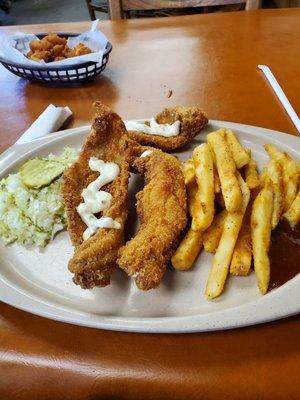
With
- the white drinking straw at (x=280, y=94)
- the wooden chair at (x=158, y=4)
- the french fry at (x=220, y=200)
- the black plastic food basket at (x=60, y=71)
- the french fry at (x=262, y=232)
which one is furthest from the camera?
the wooden chair at (x=158, y=4)

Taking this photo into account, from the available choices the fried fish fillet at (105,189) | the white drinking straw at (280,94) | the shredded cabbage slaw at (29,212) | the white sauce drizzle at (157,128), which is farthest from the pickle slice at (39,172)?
the white drinking straw at (280,94)

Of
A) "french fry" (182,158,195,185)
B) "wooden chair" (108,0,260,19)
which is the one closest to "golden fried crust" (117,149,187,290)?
"french fry" (182,158,195,185)

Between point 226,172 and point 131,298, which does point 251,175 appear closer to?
point 226,172

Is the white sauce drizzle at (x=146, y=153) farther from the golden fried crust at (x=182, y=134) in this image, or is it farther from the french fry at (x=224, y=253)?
the french fry at (x=224, y=253)

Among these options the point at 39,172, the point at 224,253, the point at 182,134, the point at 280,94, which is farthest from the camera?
the point at 280,94

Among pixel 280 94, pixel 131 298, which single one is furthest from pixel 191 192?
pixel 280 94

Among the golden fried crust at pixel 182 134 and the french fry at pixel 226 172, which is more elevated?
the french fry at pixel 226 172
